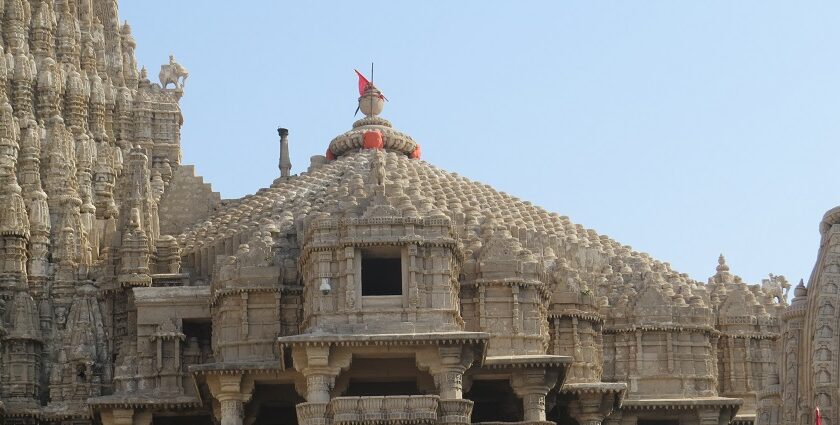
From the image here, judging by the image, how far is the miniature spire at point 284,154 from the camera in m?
70.3

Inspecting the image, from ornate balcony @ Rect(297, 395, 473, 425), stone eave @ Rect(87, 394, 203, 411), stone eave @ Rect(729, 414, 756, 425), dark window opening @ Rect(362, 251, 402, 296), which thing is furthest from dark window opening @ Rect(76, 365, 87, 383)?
stone eave @ Rect(729, 414, 756, 425)

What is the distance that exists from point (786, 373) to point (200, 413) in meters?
30.3

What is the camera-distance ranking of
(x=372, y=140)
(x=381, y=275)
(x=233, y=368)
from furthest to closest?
(x=372, y=140) → (x=381, y=275) → (x=233, y=368)

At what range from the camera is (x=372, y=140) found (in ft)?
220

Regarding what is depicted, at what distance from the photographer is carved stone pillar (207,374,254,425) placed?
57.5 metres

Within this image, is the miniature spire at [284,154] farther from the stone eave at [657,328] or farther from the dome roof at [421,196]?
the stone eave at [657,328]

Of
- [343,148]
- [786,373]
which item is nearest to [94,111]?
[343,148]

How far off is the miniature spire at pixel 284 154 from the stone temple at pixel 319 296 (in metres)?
0.07

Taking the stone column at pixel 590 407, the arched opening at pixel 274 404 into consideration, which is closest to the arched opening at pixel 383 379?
the arched opening at pixel 274 404

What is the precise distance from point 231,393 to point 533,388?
775 cm

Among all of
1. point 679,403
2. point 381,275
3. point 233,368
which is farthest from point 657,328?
point 233,368

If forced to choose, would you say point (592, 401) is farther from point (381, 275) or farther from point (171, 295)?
point (171, 295)

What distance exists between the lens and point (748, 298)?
220 feet

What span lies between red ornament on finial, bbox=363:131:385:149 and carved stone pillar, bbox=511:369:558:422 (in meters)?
11.4
